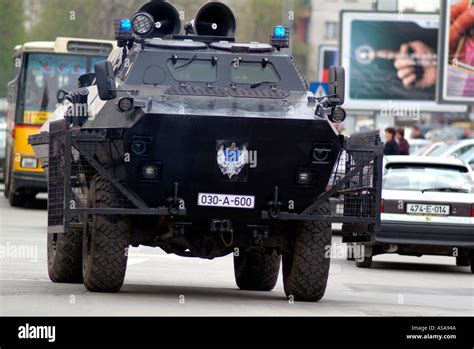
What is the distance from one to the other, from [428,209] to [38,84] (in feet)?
42.3

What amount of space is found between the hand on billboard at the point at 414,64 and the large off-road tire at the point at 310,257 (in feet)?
127

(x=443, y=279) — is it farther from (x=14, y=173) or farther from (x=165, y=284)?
(x=14, y=173)

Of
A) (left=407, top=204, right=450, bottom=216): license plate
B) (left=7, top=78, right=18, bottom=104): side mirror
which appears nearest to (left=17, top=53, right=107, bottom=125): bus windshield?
(left=7, top=78, right=18, bottom=104): side mirror

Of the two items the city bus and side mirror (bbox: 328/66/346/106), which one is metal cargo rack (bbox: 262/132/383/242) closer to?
side mirror (bbox: 328/66/346/106)

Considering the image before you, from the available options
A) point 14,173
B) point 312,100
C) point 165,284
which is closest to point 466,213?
point 165,284

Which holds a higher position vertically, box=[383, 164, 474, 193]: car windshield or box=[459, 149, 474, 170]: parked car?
box=[383, 164, 474, 193]: car windshield

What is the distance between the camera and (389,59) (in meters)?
52.9

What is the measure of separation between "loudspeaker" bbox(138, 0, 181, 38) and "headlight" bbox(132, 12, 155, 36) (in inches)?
17.4

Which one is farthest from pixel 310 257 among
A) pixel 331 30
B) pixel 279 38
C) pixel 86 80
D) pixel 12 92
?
pixel 331 30

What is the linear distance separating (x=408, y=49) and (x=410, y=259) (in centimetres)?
2855

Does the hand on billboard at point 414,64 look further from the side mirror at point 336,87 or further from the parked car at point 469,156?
the side mirror at point 336,87

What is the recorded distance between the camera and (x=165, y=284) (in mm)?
16875

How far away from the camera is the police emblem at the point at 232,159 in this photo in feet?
45.6

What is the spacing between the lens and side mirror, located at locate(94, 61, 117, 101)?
46.7 feet
